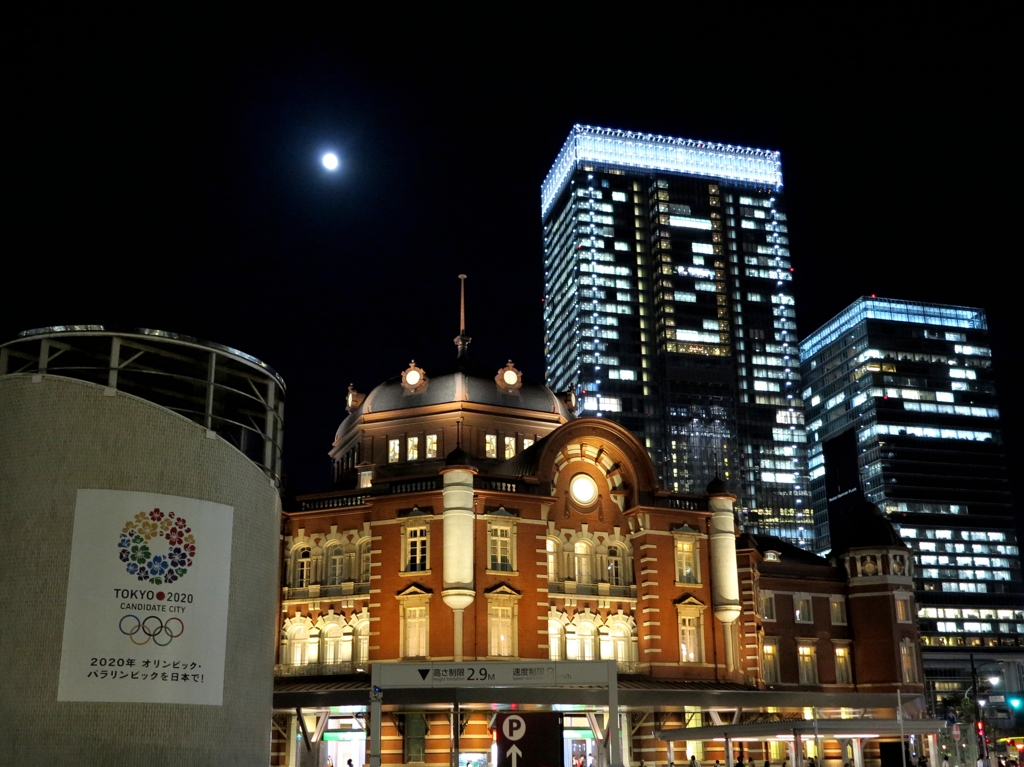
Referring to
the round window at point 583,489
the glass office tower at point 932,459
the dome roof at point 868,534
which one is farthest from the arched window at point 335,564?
the glass office tower at point 932,459

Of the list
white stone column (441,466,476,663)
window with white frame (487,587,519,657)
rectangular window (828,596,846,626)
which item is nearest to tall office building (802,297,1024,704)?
rectangular window (828,596,846,626)

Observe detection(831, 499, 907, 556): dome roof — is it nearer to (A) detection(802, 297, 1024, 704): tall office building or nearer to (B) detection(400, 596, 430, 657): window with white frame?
(B) detection(400, 596, 430, 657): window with white frame

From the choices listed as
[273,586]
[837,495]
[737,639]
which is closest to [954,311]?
[837,495]

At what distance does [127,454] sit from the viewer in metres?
33.6

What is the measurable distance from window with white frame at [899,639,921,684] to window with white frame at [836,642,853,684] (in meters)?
3.16

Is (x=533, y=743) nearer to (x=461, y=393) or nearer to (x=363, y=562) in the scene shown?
(x=363, y=562)

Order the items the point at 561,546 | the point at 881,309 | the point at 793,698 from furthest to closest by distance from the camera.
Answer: the point at 881,309, the point at 561,546, the point at 793,698

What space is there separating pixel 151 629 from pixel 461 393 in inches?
1408

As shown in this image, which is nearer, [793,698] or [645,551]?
[793,698]

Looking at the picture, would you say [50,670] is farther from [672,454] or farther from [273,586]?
[672,454]

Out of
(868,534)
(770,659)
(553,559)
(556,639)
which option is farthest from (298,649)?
(868,534)

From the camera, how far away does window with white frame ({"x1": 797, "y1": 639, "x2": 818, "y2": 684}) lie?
231ft

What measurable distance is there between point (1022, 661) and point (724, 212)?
80138 millimetres

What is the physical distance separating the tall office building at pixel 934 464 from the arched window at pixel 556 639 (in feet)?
401
